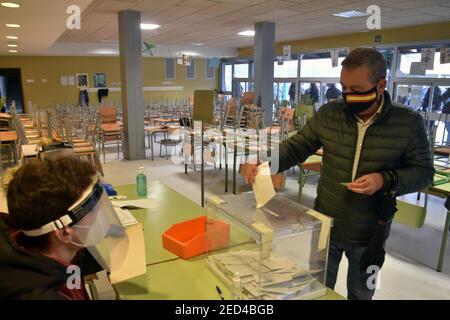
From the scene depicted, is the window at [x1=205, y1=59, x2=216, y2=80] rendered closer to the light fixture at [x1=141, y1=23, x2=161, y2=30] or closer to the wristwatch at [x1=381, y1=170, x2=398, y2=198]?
the light fixture at [x1=141, y1=23, x2=161, y2=30]

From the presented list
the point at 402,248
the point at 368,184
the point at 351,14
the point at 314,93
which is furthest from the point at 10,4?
the point at 314,93

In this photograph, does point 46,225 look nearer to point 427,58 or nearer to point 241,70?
point 427,58

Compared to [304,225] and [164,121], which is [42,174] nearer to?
[304,225]

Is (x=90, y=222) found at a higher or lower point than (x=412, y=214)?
higher

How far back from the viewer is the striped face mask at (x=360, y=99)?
4.72 feet

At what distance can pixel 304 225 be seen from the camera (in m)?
1.32

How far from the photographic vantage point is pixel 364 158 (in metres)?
1.49

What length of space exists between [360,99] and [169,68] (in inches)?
533

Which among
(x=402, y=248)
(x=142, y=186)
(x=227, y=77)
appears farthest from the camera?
(x=227, y=77)

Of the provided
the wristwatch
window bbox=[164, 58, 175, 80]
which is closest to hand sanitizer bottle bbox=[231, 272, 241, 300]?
the wristwatch

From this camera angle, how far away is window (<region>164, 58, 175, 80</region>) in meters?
14.2

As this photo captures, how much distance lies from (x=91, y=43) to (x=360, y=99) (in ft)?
38.3

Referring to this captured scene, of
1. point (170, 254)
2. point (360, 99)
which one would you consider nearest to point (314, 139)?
point (360, 99)

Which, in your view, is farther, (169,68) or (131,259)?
(169,68)
